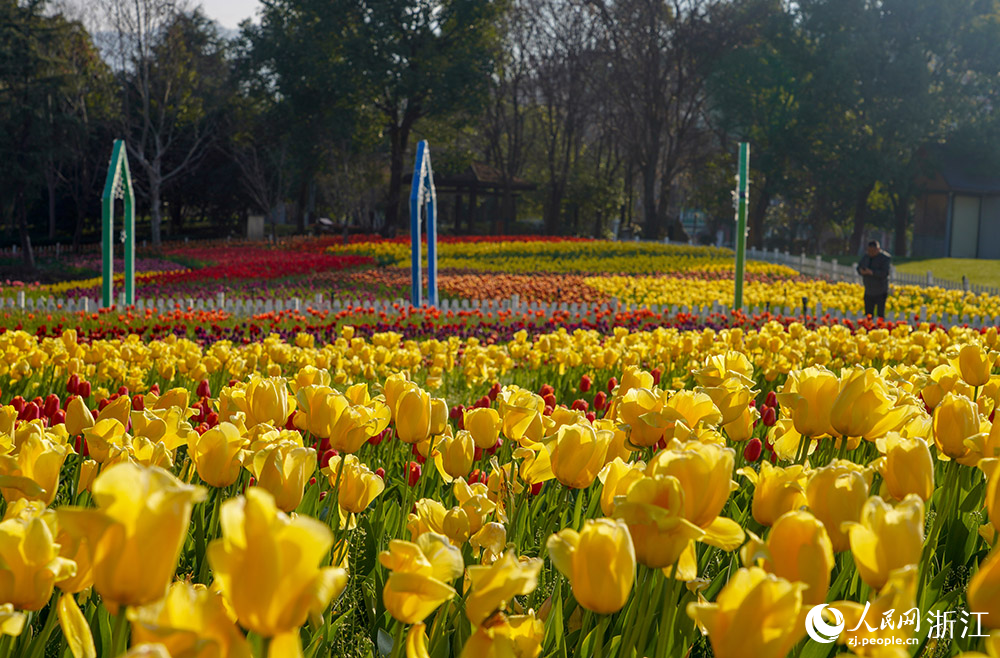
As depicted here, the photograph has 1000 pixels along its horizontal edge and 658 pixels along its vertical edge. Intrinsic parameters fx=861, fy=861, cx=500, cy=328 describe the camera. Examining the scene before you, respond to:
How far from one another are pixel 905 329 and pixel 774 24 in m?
34.6

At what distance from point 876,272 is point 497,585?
1239 centimetres

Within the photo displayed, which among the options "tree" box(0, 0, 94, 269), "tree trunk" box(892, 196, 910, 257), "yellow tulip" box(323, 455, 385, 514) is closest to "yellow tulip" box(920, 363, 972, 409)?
"yellow tulip" box(323, 455, 385, 514)

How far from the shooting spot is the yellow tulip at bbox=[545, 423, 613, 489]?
152 centimetres

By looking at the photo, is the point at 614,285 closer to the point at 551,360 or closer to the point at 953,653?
the point at 551,360

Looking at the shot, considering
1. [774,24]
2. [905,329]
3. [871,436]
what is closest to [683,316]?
[905,329]

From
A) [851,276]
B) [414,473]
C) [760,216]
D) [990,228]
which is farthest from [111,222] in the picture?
[990,228]

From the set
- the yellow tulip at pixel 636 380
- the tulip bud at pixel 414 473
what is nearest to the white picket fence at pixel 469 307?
the yellow tulip at pixel 636 380

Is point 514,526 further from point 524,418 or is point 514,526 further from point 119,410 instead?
point 119,410

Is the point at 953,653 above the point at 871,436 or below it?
below

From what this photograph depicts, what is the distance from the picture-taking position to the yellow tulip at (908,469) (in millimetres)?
1333

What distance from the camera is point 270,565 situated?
2.48 ft

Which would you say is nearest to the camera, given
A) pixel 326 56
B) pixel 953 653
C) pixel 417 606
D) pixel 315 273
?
pixel 417 606

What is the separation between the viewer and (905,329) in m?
5.61

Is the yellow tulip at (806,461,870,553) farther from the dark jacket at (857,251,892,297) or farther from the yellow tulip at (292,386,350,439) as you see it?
the dark jacket at (857,251,892,297)
